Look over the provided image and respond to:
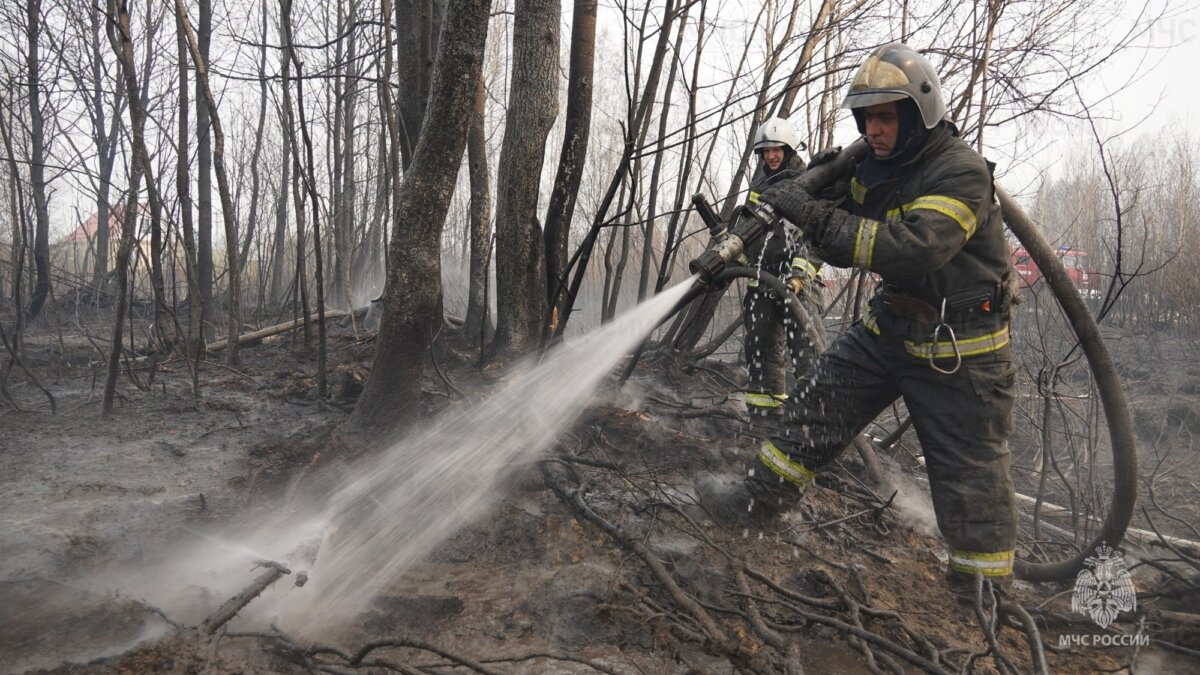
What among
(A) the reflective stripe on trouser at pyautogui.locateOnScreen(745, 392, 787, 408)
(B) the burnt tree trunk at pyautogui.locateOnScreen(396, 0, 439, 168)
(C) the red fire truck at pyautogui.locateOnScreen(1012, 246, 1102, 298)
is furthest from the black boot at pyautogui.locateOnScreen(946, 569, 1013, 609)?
(B) the burnt tree trunk at pyautogui.locateOnScreen(396, 0, 439, 168)

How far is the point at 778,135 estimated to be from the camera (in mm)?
4902

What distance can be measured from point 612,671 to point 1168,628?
7.99 feet

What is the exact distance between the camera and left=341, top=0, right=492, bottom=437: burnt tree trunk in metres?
3.54

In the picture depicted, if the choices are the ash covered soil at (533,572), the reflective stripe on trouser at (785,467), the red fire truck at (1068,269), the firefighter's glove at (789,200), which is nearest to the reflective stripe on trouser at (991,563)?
the ash covered soil at (533,572)

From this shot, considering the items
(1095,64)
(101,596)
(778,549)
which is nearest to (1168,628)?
(778,549)

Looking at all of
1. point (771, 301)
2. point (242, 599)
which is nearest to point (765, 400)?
point (771, 301)

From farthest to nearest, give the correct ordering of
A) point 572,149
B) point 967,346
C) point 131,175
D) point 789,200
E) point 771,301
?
point 771,301
point 572,149
point 131,175
point 789,200
point 967,346

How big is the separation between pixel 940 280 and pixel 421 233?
273 cm

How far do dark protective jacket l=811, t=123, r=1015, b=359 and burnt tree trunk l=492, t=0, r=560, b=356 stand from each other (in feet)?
7.79

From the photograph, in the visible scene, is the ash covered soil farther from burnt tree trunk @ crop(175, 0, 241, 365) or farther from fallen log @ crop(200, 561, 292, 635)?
burnt tree trunk @ crop(175, 0, 241, 365)

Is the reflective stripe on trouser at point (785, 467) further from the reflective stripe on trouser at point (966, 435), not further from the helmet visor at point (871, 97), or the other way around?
the helmet visor at point (871, 97)

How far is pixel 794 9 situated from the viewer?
18.6 feet

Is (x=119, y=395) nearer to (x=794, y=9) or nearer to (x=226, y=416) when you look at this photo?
(x=226, y=416)

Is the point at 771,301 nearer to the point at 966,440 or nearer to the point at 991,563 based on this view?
the point at 966,440
